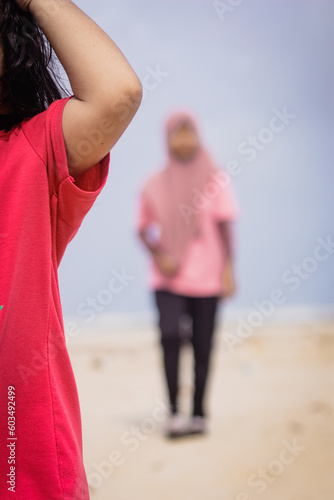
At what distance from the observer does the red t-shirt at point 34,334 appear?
0.81 m

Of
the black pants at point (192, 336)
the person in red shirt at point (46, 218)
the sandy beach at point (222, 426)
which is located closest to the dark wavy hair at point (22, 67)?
the person in red shirt at point (46, 218)

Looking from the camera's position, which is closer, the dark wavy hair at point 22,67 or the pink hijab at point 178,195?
the dark wavy hair at point 22,67

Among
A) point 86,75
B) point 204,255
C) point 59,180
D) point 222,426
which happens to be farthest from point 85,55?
point 222,426

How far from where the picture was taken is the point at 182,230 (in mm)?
2922

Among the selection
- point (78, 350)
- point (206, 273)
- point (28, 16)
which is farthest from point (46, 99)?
point (78, 350)

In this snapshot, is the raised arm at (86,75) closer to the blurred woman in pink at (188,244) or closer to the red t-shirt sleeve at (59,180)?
the red t-shirt sleeve at (59,180)

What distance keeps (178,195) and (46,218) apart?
2.12m

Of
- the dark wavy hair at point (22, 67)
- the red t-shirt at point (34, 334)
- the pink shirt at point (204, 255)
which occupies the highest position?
the dark wavy hair at point (22, 67)

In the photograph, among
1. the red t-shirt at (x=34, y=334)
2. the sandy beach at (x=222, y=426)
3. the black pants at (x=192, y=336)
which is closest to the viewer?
the red t-shirt at (x=34, y=334)

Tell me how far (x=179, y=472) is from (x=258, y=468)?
28 cm

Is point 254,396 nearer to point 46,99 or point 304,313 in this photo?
point 304,313

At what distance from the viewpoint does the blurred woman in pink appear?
282 cm

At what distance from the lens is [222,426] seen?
281cm

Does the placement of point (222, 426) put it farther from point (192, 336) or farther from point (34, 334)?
point (34, 334)
